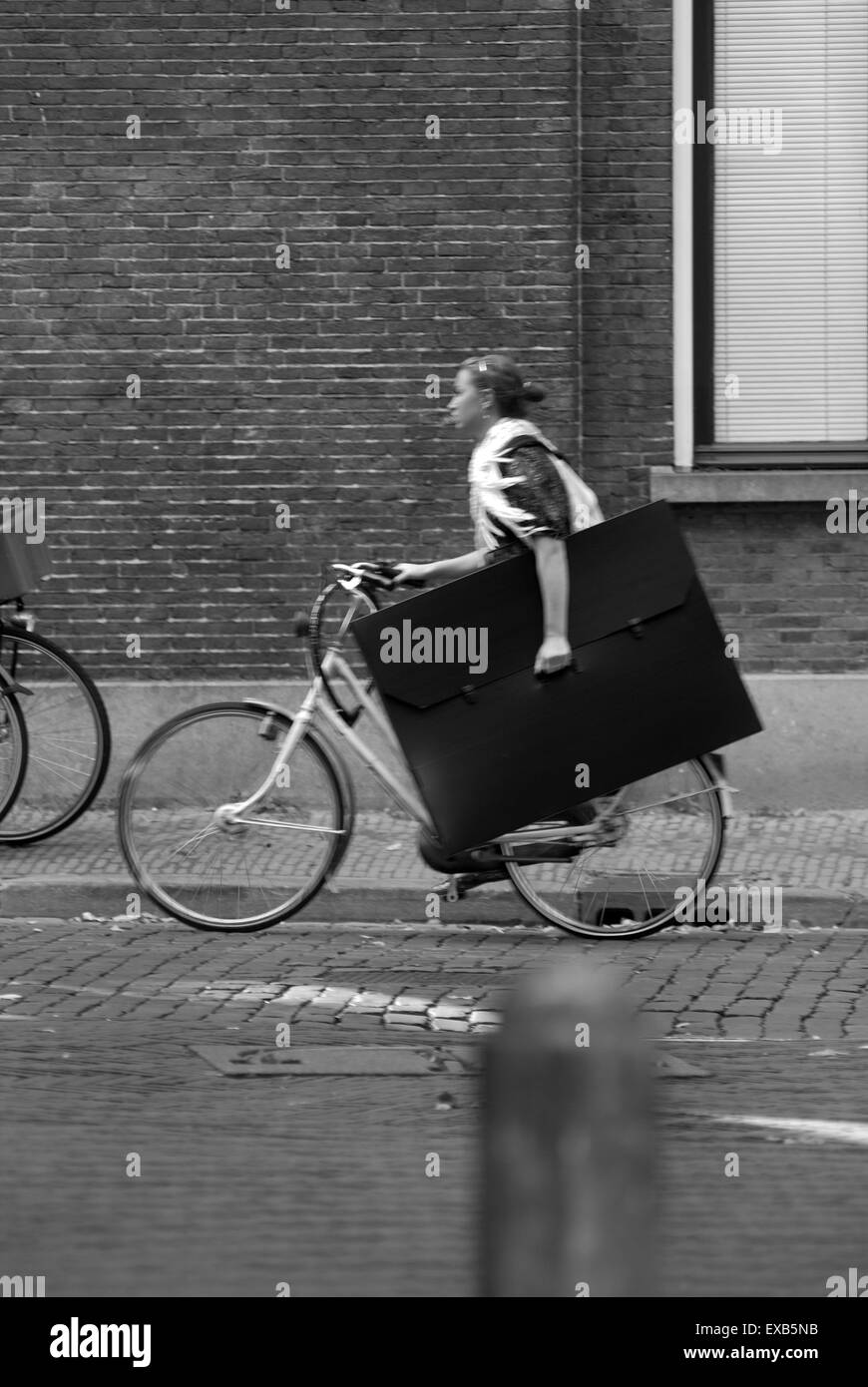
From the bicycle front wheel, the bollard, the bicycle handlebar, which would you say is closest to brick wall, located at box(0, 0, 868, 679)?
the bicycle front wheel

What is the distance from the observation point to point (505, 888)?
7.70 metres

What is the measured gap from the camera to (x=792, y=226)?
10297 mm

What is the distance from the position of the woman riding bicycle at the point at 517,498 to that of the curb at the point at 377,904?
2.42 feet

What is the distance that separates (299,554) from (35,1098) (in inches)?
211

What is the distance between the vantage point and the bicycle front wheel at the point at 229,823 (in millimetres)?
6965

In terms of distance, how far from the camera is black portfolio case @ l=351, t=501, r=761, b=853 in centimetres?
664

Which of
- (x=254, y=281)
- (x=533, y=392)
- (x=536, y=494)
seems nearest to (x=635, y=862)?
(x=536, y=494)

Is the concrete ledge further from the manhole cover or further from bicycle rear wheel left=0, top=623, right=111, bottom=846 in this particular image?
the manhole cover

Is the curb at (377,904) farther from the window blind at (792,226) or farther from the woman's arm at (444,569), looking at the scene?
the window blind at (792,226)

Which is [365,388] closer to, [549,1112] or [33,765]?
[33,765]

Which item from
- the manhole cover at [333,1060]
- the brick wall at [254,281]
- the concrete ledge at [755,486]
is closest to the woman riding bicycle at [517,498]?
the manhole cover at [333,1060]

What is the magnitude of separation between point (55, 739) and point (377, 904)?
198cm

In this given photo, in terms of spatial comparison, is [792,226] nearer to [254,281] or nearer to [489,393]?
[254,281]

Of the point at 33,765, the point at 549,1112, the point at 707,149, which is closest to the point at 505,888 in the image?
the point at 33,765
